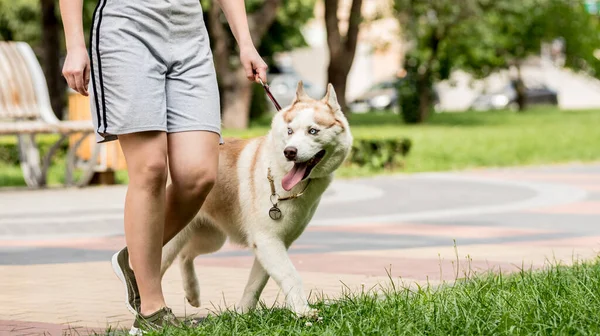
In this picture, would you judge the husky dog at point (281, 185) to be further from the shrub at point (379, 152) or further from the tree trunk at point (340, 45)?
the tree trunk at point (340, 45)

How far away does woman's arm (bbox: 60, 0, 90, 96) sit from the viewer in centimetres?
434

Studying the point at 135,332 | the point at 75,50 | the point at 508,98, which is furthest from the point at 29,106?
the point at 508,98

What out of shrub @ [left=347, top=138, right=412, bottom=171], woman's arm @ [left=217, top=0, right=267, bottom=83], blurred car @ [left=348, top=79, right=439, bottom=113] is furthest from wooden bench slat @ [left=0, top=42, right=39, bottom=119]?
blurred car @ [left=348, top=79, right=439, bottom=113]

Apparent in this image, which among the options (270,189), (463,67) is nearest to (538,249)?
(270,189)

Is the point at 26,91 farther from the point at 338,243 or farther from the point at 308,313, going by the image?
the point at 308,313

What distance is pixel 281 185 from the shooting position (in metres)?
4.94

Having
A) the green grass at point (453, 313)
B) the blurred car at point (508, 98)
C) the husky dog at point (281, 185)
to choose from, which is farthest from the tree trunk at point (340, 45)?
the blurred car at point (508, 98)

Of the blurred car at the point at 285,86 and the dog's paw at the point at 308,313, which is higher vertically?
the dog's paw at the point at 308,313

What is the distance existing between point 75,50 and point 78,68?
0.09m

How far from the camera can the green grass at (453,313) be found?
4.27m

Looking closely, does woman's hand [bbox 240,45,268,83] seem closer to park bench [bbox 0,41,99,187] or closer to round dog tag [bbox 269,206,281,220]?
round dog tag [bbox 269,206,281,220]

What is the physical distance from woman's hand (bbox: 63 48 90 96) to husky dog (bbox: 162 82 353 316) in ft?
3.06

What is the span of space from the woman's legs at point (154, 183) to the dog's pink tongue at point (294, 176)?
42 cm

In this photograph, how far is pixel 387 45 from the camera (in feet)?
117
